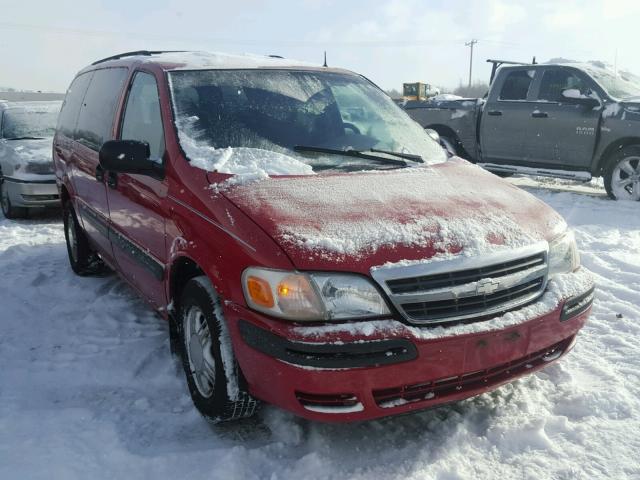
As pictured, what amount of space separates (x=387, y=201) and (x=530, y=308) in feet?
2.52

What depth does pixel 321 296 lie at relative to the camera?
2.17 meters

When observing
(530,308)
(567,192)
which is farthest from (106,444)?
(567,192)

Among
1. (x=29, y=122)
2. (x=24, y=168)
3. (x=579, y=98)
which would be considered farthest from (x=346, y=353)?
(x=29, y=122)

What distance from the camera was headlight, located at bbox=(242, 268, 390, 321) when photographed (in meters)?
2.18

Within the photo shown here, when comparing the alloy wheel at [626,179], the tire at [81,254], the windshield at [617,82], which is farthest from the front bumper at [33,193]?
the windshield at [617,82]

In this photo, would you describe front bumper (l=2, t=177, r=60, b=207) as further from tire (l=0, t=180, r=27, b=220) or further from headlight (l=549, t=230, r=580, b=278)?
headlight (l=549, t=230, r=580, b=278)

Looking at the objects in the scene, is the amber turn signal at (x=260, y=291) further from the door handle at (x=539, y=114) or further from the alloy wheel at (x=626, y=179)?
the door handle at (x=539, y=114)

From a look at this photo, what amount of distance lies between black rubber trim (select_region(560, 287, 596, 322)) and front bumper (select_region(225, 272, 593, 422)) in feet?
0.82

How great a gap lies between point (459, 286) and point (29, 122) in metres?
8.22

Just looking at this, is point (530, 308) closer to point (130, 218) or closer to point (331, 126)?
point (331, 126)

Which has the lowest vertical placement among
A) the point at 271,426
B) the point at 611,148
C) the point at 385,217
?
the point at 271,426

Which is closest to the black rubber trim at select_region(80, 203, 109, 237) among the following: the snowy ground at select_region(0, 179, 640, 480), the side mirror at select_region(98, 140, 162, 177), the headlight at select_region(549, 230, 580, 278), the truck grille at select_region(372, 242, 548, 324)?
the snowy ground at select_region(0, 179, 640, 480)

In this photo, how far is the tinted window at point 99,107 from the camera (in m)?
3.93

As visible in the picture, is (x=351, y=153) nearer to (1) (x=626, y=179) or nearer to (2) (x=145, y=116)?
(2) (x=145, y=116)
